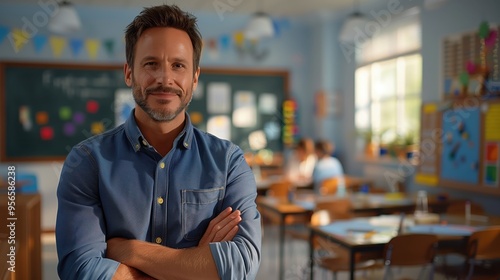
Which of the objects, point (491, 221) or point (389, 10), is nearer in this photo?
point (491, 221)

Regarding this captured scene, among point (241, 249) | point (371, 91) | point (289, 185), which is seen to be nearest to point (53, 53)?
point (289, 185)

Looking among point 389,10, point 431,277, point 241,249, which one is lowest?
point 431,277

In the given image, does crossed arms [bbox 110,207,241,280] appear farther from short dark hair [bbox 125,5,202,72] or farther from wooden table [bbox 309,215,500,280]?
wooden table [bbox 309,215,500,280]

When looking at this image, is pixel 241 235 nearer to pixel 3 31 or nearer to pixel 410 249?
pixel 410 249

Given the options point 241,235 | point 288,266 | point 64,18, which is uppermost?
point 64,18

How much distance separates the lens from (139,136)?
1444mm

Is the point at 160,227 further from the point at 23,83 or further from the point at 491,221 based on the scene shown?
the point at 23,83

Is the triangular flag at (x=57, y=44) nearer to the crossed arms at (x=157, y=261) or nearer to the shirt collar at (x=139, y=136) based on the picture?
the shirt collar at (x=139, y=136)

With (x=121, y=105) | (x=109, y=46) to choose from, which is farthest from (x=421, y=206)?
(x=109, y=46)

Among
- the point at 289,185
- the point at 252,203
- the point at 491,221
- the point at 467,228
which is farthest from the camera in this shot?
the point at 289,185

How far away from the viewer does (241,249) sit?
56.0 inches

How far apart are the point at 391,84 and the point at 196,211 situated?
5585 mm

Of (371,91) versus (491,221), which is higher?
(371,91)

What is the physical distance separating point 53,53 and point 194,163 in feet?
20.7
